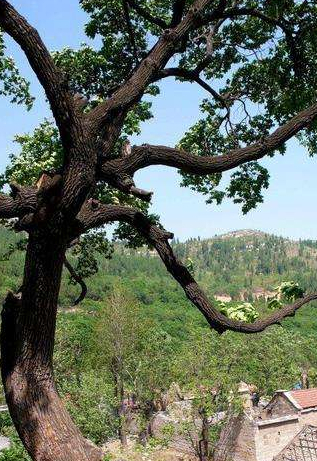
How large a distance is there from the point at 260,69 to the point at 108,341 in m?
33.4

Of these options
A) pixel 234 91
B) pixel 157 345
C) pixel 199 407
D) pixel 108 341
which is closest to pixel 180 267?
pixel 234 91

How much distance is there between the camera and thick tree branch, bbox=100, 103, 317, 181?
15.1ft

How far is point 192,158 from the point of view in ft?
15.4

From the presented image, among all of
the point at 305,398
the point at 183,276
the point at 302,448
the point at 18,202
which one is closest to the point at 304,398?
the point at 305,398

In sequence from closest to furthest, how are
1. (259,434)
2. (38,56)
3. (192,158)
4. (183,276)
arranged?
1. (38,56)
2. (192,158)
3. (183,276)
4. (259,434)

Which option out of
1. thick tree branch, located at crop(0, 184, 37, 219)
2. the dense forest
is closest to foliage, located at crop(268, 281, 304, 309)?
thick tree branch, located at crop(0, 184, 37, 219)

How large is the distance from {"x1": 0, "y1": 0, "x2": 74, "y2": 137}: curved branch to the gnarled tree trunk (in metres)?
1.08

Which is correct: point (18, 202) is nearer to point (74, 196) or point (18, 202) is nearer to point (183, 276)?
point (74, 196)

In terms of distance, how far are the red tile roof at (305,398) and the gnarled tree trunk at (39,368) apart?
28.6 metres

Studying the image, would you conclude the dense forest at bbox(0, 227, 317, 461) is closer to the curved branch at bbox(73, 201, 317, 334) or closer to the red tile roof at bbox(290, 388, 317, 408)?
the red tile roof at bbox(290, 388, 317, 408)

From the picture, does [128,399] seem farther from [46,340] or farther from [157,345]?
[46,340]

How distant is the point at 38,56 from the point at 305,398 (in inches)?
1225

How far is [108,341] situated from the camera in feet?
127

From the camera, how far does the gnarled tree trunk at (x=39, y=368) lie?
14.0 feet
